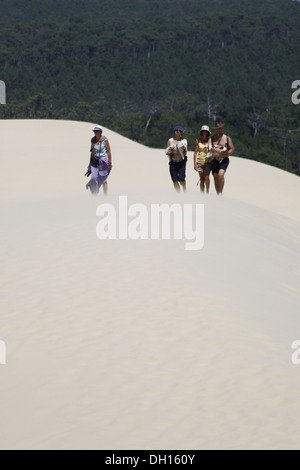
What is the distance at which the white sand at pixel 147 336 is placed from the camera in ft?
24.8

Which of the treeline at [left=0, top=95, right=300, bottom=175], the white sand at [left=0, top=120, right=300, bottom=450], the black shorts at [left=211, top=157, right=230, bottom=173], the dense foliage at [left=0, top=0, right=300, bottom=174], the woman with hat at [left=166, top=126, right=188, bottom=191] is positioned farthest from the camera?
the dense foliage at [left=0, top=0, right=300, bottom=174]

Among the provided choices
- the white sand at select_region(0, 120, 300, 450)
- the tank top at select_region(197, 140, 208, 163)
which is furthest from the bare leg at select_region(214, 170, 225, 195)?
the white sand at select_region(0, 120, 300, 450)

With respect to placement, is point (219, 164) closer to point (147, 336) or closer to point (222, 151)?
point (222, 151)

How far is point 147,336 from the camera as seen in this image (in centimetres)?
924

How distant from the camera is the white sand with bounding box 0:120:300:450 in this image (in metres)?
7.56

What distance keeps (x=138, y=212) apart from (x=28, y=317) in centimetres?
461

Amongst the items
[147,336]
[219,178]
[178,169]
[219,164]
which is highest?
[219,164]

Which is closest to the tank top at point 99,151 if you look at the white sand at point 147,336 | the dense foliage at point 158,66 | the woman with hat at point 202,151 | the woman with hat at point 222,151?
the white sand at point 147,336

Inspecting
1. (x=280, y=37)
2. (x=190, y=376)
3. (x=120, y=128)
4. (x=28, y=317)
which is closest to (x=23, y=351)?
(x=28, y=317)

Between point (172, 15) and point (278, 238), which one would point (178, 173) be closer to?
point (278, 238)

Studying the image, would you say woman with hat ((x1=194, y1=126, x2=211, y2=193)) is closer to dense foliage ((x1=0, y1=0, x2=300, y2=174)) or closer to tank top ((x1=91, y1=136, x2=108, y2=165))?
tank top ((x1=91, y1=136, x2=108, y2=165))

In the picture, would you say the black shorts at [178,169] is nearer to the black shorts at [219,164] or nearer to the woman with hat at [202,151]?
the woman with hat at [202,151]

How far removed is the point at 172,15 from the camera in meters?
185

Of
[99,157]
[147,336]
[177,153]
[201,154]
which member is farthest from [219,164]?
[147,336]
